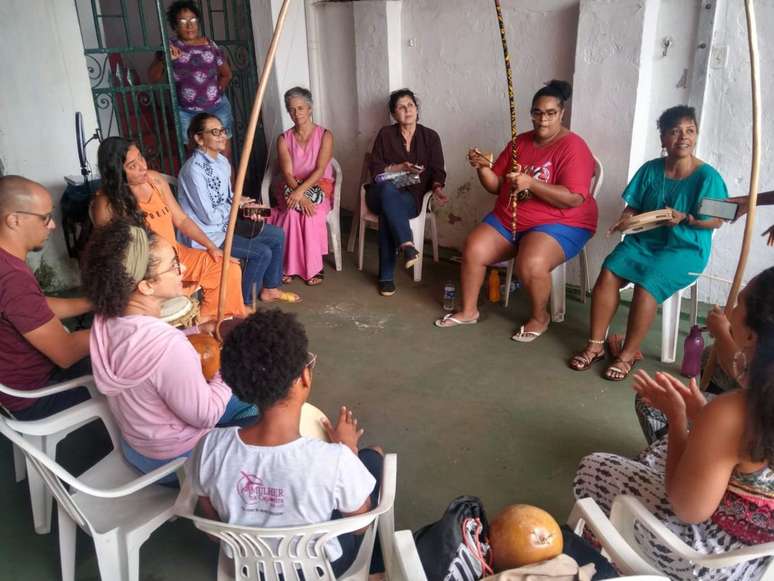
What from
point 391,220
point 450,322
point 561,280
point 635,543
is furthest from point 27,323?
point 561,280

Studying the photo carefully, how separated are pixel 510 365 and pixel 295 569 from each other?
199cm

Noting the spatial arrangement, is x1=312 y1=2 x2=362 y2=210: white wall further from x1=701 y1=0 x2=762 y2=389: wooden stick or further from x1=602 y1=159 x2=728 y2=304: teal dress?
x1=701 y1=0 x2=762 y2=389: wooden stick

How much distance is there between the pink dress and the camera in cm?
420

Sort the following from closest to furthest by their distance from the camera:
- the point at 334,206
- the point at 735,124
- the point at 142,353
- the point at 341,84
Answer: the point at 142,353 → the point at 735,124 → the point at 334,206 → the point at 341,84

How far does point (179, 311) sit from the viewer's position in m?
2.25

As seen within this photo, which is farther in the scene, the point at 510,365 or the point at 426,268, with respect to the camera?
the point at 426,268

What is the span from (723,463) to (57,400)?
2.01m

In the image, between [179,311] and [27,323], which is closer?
[27,323]

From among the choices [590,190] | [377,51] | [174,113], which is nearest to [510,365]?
[590,190]

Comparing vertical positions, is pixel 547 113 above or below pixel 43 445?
above

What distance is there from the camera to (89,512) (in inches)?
69.2

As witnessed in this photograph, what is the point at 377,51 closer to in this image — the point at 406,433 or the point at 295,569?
the point at 406,433

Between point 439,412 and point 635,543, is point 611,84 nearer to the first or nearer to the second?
point 439,412

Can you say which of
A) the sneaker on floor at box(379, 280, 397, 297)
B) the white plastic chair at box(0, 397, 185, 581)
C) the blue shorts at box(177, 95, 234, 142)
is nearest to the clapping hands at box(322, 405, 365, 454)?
the white plastic chair at box(0, 397, 185, 581)
